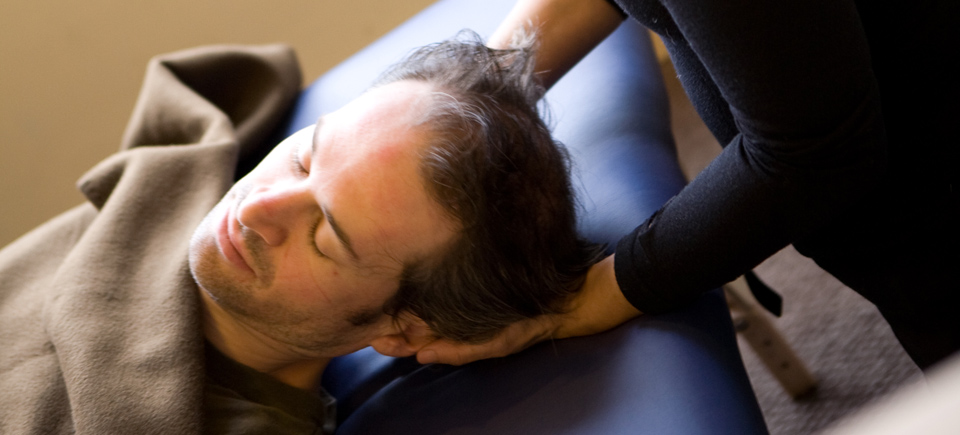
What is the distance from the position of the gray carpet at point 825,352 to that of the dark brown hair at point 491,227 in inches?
27.8

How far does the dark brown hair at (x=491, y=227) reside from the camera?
798 mm

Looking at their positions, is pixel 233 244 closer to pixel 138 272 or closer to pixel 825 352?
pixel 138 272

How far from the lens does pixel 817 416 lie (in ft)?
4.16

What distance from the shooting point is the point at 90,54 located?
203 cm

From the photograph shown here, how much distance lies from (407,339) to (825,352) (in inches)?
35.9

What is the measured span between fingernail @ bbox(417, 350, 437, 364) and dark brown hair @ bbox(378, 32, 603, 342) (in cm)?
3

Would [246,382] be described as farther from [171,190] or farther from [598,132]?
[598,132]

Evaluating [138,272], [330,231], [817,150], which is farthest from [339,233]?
[817,150]

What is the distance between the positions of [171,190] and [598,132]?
0.68 meters

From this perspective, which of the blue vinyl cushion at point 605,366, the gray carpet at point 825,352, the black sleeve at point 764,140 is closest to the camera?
the black sleeve at point 764,140

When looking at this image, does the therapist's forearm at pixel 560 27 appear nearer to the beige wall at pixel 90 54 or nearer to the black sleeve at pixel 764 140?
the black sleeve at pixel 764 140

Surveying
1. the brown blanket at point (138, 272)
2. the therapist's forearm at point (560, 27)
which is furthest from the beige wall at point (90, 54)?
the therapist's forearm at point (560, 27)

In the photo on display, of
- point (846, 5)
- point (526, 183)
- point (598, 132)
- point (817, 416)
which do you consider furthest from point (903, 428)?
point (817, 416)

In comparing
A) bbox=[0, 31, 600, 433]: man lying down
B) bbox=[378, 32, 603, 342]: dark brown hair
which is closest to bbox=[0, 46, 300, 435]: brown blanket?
bbox=[0, 31, 600, 433]: man lying down
